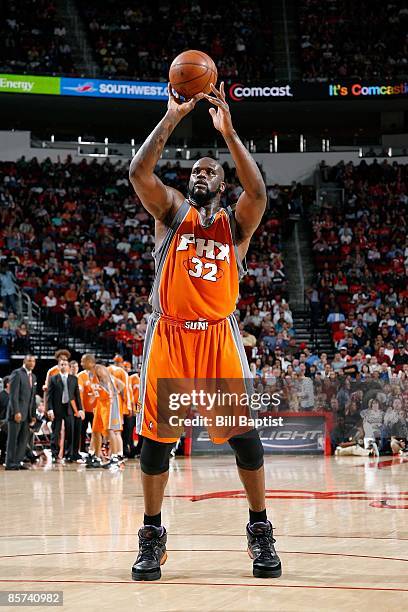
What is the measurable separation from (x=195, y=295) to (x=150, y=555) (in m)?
1.51

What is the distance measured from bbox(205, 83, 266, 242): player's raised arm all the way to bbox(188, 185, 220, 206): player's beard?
178 millimetres

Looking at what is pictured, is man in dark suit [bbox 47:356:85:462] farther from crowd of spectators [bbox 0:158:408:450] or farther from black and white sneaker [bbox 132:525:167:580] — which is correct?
black and white sneaker [bbox 132:525:167:580]

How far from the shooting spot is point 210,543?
6066 mm

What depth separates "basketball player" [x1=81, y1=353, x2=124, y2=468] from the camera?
14.1m

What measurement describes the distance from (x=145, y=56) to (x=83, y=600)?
28.1 metres

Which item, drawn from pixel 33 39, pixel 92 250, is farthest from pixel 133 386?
pixel 33 39

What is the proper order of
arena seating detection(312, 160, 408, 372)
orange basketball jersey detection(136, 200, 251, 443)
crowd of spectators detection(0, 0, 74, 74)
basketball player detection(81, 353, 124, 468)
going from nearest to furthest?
orange basketball jersey detection(136, 200, 251, 443)
basketball player detection(81, 353, 124, 468)
arena seating detection(312, 160, 408, 372)
crowd of spectators detection(0, 0, 74, 74)

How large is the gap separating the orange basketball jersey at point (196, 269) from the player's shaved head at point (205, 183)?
0.30 feet

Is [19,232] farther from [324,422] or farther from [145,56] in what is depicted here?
[324,422]

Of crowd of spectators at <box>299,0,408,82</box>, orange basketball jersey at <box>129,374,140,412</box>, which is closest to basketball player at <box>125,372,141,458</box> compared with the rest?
orange basketball jersey at <box>129,374,140,412</box>

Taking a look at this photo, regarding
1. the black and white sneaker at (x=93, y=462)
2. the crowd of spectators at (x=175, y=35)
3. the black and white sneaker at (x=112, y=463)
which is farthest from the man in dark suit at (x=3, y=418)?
the crowd of spectators at (x=175, y=35)

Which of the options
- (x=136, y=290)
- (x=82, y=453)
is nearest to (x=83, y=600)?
(x=82, y=453)

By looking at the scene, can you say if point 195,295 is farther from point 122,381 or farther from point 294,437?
point 294,437

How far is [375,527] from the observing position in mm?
6777
